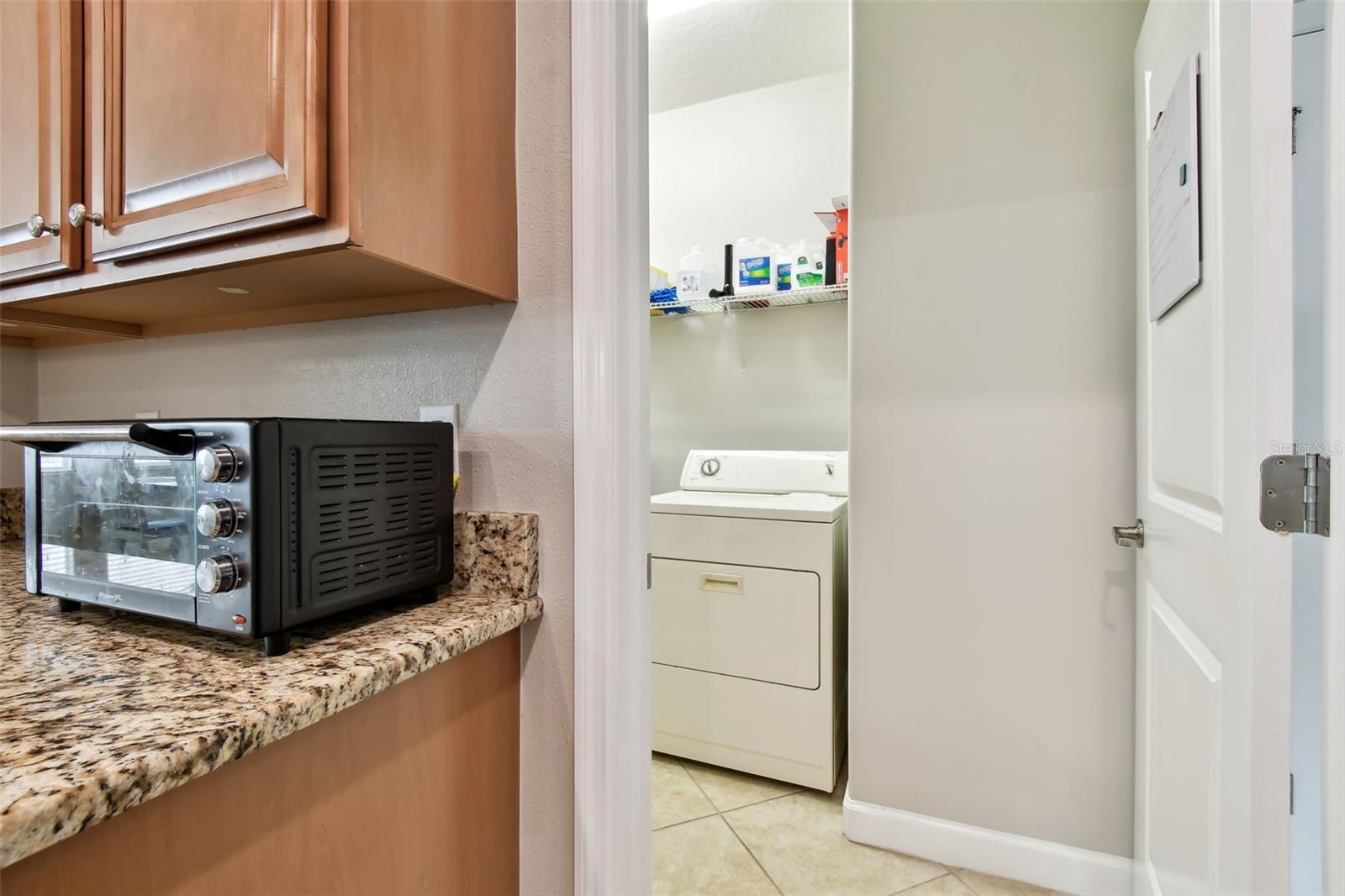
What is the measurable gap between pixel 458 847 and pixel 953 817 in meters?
1.36

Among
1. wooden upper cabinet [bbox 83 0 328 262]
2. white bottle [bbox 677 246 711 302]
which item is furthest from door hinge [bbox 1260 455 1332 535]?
white bottle [bbox 677 246 711 302]

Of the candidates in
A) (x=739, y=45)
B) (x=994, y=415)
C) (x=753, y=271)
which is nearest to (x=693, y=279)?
(x=753, y=271)

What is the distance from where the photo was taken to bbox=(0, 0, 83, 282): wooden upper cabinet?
89cm

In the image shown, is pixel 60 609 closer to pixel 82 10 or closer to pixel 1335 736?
pixel 82 10

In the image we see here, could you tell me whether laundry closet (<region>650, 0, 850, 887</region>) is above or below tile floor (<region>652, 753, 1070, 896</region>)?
above

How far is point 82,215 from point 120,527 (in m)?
0.46

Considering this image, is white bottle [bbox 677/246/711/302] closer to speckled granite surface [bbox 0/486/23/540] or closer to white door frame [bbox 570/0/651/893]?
white door frame [bbox 570/0/651/893]

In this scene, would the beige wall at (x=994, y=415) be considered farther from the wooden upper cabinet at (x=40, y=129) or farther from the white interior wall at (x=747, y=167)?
the wooden upper cabinet at (x=40, y=129)

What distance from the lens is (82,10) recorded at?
2.92ft

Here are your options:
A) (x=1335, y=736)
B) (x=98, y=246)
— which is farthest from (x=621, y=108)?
(x=1335, y=736)

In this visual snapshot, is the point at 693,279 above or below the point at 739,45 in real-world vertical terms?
below

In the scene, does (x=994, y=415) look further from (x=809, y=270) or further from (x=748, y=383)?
(x=748, y=383)

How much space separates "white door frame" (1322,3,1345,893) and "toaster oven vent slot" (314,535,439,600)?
105 centimetres

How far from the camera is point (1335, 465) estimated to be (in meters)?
0.65
